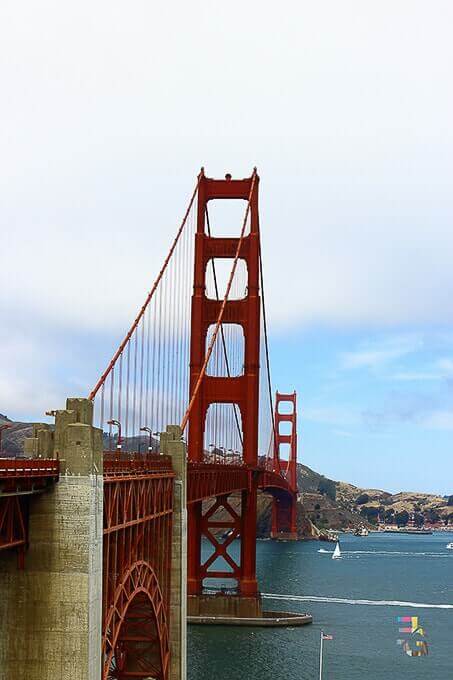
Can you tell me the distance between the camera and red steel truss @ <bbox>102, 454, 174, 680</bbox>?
27734mm

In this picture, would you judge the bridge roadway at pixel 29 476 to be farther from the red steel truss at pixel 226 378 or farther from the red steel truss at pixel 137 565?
the red steel truss at pixel 226 378

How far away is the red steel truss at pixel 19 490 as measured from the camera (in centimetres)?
2009

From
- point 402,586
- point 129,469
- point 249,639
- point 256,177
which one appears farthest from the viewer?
point 402,586

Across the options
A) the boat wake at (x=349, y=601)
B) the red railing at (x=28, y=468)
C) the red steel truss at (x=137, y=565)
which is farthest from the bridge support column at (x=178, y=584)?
the boat wake at (x=349, y=601)

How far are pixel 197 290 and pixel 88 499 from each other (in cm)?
4620

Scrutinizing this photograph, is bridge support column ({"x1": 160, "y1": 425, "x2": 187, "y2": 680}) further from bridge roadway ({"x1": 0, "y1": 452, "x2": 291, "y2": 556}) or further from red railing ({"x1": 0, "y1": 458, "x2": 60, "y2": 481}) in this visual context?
red railing ({"x1": 0, "y1": 458, "x2": 60, "y2": 481})

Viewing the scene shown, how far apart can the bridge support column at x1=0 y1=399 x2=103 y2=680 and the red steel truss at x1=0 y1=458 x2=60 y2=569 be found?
27 cm

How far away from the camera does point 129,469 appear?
101ft

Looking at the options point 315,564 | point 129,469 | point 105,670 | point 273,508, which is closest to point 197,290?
point 129,469

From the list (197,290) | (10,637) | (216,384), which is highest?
(197,290)

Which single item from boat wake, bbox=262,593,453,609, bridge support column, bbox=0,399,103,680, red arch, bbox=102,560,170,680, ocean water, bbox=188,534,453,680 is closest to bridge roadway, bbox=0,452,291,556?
bridge support column, bbox=0,399,103,680

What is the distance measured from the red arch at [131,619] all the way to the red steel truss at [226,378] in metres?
28.3

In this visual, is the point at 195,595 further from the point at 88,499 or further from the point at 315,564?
the point at 315,564

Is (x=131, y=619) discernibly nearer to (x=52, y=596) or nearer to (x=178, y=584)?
(x=178, y=584)
